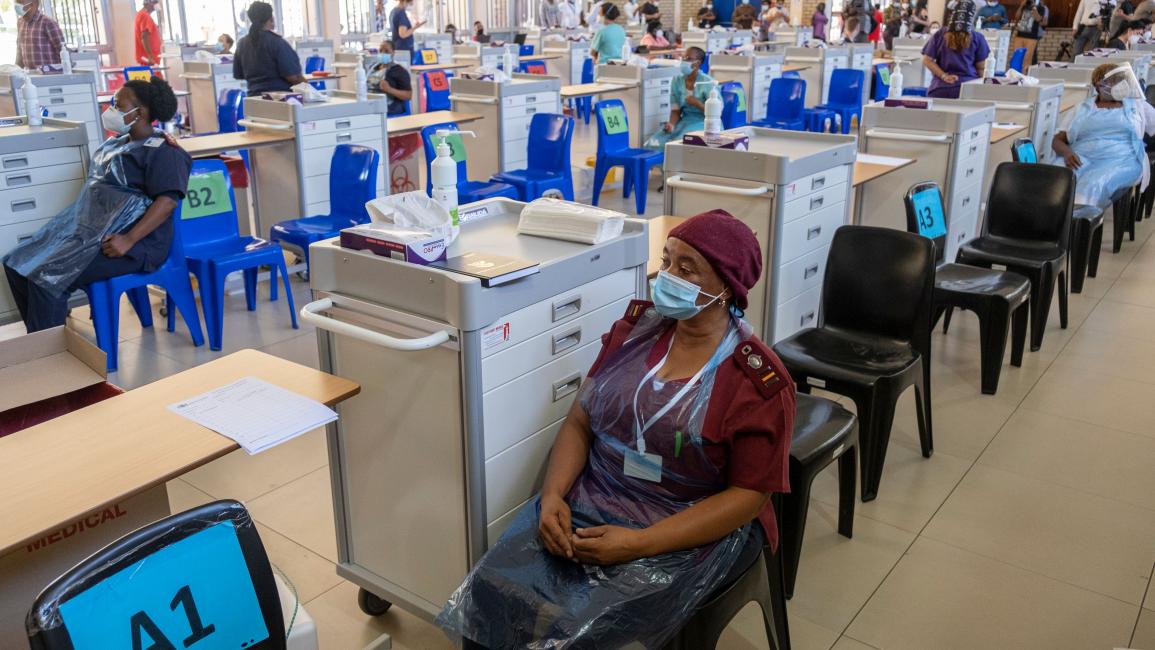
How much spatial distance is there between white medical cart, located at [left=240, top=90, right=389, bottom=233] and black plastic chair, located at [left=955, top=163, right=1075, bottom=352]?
3374mm

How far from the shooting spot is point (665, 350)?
206 cm

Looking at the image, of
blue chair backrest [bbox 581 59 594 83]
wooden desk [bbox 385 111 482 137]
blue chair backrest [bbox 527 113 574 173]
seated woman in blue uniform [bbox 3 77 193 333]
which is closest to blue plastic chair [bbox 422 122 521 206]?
wooden desk [bbox 385 111 482 137]

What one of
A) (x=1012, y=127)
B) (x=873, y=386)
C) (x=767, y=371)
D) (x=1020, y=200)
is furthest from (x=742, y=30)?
(x=767, y=371)

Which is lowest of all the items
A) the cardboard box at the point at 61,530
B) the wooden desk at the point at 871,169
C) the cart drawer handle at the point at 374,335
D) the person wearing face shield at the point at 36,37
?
the cardboard box at the point at 61,530

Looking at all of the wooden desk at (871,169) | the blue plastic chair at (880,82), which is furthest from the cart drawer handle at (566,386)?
the blue plastic chair at (880,82)

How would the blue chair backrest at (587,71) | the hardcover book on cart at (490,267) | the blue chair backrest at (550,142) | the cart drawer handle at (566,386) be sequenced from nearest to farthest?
the hardcover book on cart at (490,267) → the cart drawer handle at (566,386) → the blue chair backrest at (550,142) → the blue chair backrest at (587,71)

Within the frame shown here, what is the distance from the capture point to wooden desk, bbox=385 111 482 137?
6008 millimetres

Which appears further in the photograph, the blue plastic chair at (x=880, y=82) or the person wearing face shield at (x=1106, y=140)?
the blue plastic chair at (x=880, y=82)

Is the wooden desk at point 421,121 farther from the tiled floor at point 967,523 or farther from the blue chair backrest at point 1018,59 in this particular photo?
the blue chair backrest at point 1018,59

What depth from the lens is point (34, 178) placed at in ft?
13.4

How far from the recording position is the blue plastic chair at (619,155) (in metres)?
6.65

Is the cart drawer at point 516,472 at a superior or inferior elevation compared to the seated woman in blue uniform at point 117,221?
inferior

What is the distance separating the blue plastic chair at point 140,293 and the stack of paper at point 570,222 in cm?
224

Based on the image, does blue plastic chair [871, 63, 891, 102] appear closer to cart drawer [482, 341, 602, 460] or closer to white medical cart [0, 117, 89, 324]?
white medical cart [0, 117, 89, 324]
